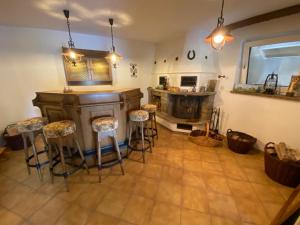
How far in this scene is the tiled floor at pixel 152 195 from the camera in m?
1.46

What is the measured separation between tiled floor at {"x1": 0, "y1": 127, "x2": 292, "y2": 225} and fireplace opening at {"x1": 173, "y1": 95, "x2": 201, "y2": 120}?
1.48m

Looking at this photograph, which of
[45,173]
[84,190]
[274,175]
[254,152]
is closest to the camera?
[84,190]

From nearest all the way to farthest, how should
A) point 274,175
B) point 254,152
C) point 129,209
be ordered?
point 129,209
point 274,175
point 254,152

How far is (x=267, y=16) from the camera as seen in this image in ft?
7.47

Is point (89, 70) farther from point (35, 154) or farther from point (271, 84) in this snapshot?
point (271, 84)

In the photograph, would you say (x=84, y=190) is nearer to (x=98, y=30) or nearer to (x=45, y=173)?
(x=45, y=173)

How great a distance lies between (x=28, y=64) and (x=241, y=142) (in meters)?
4.61

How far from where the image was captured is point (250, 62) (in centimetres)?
284

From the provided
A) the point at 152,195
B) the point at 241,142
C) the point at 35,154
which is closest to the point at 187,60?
the point at 241,142

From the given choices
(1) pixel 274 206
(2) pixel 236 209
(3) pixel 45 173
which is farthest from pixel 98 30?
(1) pixel 274 206

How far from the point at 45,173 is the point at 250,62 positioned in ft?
13.5

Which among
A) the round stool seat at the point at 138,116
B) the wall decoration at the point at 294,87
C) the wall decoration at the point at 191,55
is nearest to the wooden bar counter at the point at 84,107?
the round stool seat at the point at 138,116

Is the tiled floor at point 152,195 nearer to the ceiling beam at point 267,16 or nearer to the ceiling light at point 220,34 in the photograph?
the ceiling light at point 220,34

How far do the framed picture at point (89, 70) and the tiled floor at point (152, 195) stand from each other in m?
2.12
